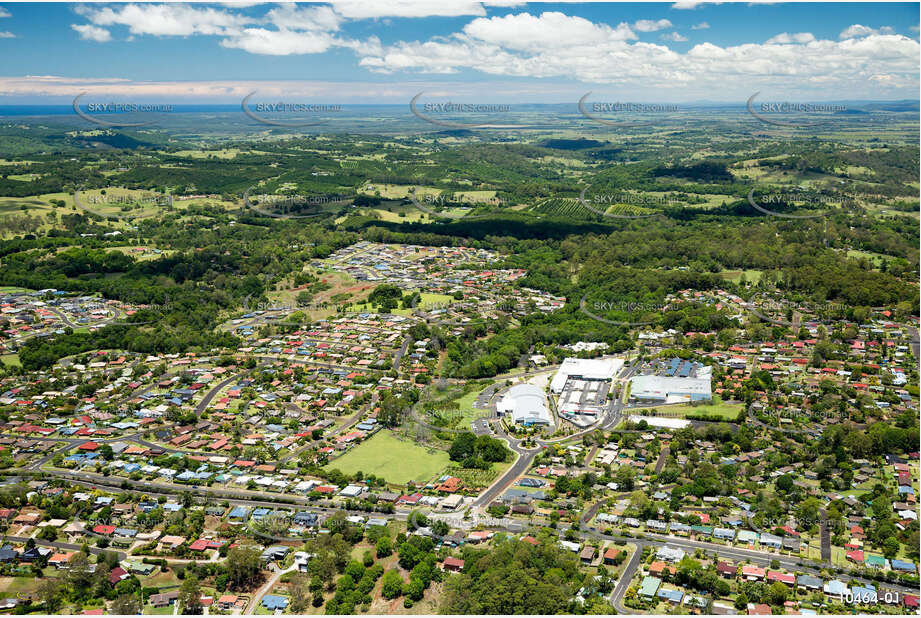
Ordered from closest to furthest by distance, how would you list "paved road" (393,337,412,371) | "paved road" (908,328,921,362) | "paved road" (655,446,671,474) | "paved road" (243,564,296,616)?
"paved road" (243,564,296,616) < "paved road" (655,446,671,474) < "paved road" (908,328,921,362) < "paved road" (393,337,412,371)

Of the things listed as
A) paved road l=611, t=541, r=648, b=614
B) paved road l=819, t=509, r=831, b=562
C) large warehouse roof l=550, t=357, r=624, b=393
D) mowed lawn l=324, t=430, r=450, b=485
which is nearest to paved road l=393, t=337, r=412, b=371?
large warehouse roof l=550, t=357, r=624, b=393

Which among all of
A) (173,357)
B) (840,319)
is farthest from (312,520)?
(840,319)

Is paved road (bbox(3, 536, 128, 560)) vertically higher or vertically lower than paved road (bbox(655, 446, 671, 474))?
lower

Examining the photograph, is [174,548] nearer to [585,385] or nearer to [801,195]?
[585,385]

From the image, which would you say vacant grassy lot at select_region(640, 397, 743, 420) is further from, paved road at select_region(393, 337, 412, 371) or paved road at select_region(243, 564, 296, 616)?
paved road at select_region(243, 564, 296, 616)

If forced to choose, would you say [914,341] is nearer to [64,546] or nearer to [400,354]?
[400,354]

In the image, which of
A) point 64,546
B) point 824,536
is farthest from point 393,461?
point 824,536
